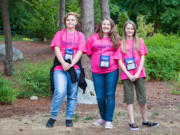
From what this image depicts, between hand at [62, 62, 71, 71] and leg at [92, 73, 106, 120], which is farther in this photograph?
leg at [92, 73, 106, 120]

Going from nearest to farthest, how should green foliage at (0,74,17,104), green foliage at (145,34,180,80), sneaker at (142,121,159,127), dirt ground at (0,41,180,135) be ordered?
dirt ground at (0,41,180,135) < sneaker at (142,121,159,127) < green foliage at (0,74,17,104) < green foliage at (145,34,180,80)

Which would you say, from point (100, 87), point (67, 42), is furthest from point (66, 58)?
point (100, 87)

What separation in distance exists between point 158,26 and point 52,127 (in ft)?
98.7

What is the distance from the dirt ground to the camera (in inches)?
198

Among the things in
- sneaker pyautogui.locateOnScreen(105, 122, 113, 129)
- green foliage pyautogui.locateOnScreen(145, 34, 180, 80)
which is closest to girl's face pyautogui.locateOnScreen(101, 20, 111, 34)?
sneaker pyautogui.locateOnScreen(105, 122, 113, 129)

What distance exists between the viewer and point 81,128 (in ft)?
17.1

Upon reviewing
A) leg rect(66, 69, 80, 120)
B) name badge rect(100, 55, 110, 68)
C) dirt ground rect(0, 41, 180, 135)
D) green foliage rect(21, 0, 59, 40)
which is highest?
green foliage rect(21, 0, 59, 40)

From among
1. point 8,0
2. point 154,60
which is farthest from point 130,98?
point 8,0

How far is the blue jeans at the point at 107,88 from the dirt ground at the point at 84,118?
339mm

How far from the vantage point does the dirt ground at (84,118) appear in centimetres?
503

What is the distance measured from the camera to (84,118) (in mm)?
5977

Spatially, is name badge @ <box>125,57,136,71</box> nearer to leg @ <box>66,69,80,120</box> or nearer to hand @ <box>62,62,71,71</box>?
leg @ <box>66,69,80,120</box>

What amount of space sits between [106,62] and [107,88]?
41 centimetres

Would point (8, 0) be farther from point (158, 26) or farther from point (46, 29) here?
point (158, 26)
